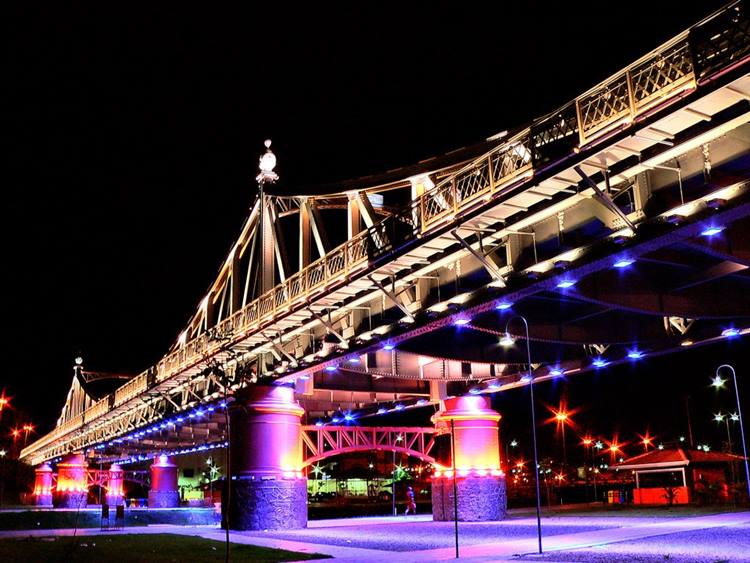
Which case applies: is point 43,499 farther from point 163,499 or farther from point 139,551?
point 139,551

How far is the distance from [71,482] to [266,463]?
78125 mm

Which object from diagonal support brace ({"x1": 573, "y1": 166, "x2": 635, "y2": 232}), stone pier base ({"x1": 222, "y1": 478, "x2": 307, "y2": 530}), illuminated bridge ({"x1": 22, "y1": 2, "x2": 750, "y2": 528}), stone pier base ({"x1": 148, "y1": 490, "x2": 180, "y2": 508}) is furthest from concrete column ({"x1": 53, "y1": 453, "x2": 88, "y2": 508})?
diagonal support brace ({"x1": 573, "y1": 166, "x2": 635, "y2": 232})

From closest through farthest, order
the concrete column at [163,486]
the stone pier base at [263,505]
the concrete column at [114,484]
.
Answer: the stone pier base at [263,505]
the concrete column at [163,486]
the concrete column at [114,484]

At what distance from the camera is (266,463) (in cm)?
3388

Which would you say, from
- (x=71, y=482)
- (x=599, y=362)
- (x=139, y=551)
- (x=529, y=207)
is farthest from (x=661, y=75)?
(x=71, y=482)

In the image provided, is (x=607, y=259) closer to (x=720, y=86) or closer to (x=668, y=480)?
(x=720, y=86)

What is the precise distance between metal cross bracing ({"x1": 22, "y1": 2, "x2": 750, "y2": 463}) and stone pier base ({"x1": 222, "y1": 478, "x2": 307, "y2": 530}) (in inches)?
200

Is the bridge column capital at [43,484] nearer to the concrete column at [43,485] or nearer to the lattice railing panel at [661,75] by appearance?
the concrete column at [43,485]

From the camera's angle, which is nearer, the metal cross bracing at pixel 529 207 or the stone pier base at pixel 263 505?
the metal cross bracing at pixel 529 207

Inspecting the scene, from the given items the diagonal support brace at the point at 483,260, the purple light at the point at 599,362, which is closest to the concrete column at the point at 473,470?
the purple light at the point at 599,362

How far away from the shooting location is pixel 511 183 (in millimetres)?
16719

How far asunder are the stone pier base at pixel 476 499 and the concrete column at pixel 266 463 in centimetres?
802

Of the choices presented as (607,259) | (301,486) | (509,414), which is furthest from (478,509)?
(509,414)

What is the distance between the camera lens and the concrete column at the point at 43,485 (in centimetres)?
12965
